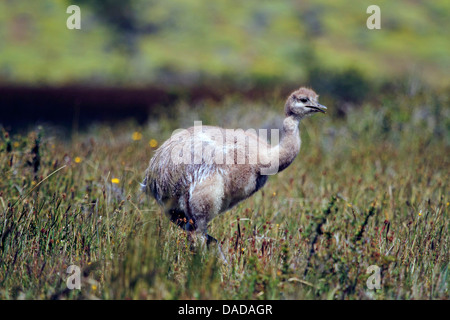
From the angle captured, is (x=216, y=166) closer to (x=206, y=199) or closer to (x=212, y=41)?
(x=206, y=199)

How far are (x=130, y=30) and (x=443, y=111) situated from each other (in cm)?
1985

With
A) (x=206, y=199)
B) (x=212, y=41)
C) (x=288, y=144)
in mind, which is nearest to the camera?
(x=206, y=199)

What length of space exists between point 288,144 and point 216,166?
71 cm

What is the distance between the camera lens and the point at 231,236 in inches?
213

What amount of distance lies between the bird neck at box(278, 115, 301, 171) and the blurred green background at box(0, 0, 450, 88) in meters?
16.6

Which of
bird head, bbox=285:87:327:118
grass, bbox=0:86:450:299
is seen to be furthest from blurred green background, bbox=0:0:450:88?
bird head, bbox=285:87:327:118

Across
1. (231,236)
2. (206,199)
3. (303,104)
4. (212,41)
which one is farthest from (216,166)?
(212,41)

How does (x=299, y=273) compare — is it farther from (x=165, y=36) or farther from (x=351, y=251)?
(x=165, y=36)

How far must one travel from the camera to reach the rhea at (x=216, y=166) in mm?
5203

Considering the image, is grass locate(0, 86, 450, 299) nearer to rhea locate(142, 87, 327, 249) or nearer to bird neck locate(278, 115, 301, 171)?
rhea locate(142, 87, 327, 249)

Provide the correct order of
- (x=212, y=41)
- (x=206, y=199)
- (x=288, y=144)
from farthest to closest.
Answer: (x=212, y=41) < (x=288, y=144) < (x=206, y=199)

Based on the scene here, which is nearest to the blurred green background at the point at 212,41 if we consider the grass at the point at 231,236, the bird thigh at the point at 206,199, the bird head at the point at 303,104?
the grass at the point at 231,236

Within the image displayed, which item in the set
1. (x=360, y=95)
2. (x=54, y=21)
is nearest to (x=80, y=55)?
(x=54, y=21)

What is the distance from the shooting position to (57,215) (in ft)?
17.3
